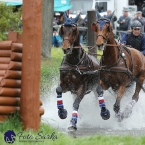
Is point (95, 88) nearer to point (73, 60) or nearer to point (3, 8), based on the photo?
point (73, 60)

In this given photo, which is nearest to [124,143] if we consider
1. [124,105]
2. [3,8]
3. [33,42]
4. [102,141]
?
[102,141]

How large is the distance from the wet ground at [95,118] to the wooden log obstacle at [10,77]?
59.6 inches

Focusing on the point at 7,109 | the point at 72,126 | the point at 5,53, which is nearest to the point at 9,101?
the point at 7,109

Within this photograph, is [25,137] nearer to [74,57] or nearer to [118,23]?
[74,57]

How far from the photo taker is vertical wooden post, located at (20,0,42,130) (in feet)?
27.8

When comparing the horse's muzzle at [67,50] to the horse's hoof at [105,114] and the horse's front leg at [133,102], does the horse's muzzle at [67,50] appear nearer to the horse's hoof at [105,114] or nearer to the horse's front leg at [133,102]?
the horse's hoof at [105,114]

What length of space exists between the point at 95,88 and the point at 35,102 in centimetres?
296

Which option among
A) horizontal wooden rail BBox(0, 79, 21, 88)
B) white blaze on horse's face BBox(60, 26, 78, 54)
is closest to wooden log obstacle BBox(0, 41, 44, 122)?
horizontal wooden rail BBox(0, 79, 21, 88)

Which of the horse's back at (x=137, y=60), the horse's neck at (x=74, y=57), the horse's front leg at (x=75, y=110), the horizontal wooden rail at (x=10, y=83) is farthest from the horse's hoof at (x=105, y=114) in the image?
the horizontal wooden rail at (x=10, y=83)

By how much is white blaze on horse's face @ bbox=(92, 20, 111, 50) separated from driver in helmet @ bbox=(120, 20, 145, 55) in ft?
7.69

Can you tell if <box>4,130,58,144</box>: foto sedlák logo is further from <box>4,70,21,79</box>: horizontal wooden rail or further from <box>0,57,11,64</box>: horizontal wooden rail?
<box>0,57,11,64</box>: horizontal wooden rail

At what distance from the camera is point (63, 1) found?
96.8ft

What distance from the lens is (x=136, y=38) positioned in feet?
44.6

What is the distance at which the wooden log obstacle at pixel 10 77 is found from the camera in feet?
28.3
